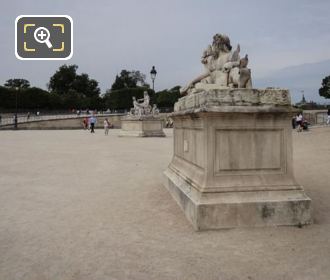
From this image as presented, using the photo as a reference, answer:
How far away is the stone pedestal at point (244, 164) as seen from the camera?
4.63 m

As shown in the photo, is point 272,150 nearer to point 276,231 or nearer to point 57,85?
point 276,231

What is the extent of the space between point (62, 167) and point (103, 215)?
5.17 m

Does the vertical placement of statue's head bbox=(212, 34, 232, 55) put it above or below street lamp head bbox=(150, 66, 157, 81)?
below

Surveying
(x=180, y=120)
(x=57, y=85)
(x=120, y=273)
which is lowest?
(x=120, y=273)

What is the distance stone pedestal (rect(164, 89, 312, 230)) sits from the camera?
15.2 ft

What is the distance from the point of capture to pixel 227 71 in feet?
17.9

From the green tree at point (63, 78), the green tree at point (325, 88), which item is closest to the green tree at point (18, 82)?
the green tree at point (63, 78)

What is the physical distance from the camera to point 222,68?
5758 mm

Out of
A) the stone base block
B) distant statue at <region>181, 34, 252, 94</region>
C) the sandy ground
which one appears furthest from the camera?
distant statue at <region>181, 34, 252, 94</region>

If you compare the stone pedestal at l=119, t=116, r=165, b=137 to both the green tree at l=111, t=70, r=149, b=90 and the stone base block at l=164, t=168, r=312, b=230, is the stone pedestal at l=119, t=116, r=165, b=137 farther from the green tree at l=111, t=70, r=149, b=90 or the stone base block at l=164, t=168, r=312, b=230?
the green tree at l=111, t=70, r=149, b=90

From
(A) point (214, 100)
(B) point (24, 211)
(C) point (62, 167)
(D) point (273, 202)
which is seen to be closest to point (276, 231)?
(D) point (273, 202)

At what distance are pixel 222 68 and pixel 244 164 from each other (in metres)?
1.67

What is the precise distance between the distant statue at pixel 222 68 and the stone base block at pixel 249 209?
148cm

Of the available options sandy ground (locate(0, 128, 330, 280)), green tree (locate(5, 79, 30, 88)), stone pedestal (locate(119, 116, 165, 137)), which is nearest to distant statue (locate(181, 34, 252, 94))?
sandy ground (locate(0, 128, 330, 280))
